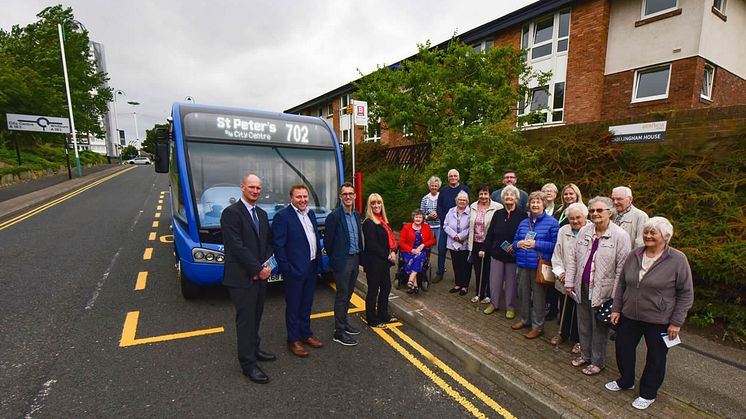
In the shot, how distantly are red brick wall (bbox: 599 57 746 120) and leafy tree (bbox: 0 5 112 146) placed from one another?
33.0 metres

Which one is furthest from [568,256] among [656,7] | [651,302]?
[656,7]

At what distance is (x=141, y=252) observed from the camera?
24.6 feet

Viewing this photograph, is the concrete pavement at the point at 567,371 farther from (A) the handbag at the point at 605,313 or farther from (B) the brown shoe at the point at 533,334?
(A) the handbag at the point at 605,313

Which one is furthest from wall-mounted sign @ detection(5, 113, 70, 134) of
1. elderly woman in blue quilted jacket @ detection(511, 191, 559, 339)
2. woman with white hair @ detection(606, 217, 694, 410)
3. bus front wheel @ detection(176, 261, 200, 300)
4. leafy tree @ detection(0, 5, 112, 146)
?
woman with white hair @ detection(606, 217, 694, 410)

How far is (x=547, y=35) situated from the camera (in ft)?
48.2

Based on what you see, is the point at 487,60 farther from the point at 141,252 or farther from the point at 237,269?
the point at 141,252

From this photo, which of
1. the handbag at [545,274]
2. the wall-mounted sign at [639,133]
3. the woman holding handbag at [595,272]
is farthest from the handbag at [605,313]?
the wall-mounted sign at [639,133]

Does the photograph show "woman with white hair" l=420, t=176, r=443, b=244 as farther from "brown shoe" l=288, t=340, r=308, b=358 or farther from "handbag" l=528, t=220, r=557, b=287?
"brown shoe" l=288, t=340, r=308, b=358

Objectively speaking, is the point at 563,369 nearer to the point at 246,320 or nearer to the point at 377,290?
the point at 377,290

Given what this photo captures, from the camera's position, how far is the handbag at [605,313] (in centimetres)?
302

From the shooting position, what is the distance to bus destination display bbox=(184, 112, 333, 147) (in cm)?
502

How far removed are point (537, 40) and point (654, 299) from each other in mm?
15716

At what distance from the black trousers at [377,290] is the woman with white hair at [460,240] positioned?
1.42m

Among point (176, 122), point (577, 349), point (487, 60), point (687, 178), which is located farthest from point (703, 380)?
point (487, 60)
